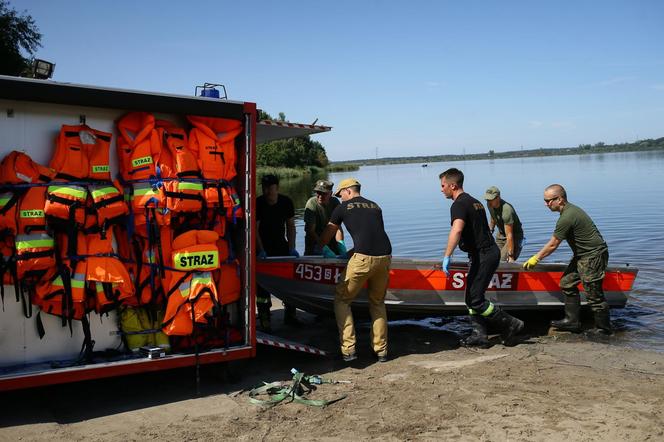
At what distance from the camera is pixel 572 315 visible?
7738 mm

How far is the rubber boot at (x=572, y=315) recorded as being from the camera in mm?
7727

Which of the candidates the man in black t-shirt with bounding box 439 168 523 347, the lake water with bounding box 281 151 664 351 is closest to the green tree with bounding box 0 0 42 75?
the lake water with bounding box 281 151 664 351

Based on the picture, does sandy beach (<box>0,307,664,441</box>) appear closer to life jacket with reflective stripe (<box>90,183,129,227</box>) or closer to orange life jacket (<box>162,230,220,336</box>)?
orange life jacket (<box>162,230,220,336</box>)

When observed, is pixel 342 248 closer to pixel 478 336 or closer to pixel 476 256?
pixel 476 256

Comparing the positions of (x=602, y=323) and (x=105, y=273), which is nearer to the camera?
(x=105, y=273)

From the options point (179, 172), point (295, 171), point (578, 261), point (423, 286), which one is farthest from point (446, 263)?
point (295, 171)

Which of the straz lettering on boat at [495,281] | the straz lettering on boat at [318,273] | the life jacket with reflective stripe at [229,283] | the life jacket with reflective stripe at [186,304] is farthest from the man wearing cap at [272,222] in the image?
the life jacket with reflective stripe at [186,304]

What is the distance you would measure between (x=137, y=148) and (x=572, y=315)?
18.4 ft

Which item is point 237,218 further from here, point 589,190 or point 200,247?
point 589,190

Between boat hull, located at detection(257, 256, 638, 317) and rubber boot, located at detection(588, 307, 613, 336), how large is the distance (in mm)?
319

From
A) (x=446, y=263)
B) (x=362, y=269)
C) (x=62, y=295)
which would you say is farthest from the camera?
(x=446, y=263)

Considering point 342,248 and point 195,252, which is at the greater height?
point 195,252

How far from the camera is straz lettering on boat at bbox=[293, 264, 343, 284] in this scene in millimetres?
7062

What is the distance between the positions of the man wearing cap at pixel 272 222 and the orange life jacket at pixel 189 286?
6.63 ft
